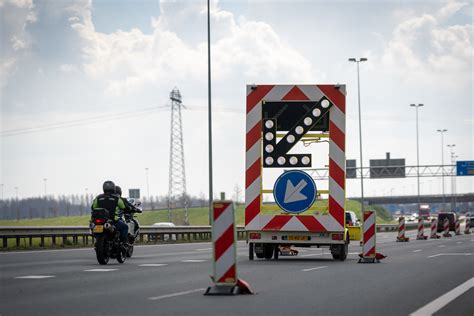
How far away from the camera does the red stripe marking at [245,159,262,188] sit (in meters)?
21.6

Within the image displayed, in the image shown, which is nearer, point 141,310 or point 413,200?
point 141,310

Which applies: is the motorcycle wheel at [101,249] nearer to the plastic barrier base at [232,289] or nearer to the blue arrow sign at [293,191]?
the blue arrow sign at [293,191]

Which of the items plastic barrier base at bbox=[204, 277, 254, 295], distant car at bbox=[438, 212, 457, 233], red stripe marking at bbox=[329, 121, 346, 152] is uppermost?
red stripe marking at bbox=[329, 121, 346, 152]

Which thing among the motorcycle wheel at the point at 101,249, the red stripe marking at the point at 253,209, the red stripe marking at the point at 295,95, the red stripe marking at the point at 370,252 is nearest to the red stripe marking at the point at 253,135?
the red stripe marking at the point at 295,95

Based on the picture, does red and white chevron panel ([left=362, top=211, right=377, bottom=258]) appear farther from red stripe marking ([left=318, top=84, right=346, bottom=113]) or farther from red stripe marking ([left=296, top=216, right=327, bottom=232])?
red stripe marking ([left=318, top=84, right=346, bottom=113])

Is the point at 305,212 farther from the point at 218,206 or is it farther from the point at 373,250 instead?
the point at 218,206

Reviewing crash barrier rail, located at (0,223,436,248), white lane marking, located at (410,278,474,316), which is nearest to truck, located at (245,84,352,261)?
white lane marking, located at (410,278,474,316)

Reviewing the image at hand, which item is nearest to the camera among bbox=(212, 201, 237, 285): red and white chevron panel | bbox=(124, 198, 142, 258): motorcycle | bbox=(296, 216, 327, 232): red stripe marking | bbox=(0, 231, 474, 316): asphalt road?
bbox=(0, 231, 474, 316): asphalt road

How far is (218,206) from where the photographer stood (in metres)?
12.3

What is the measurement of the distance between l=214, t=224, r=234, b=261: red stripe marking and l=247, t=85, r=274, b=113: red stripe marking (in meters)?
9.72

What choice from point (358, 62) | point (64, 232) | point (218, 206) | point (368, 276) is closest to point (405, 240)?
point (64, 232)

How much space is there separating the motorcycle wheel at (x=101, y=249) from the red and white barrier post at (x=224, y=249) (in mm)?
7809

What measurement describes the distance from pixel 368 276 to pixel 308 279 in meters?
1.30

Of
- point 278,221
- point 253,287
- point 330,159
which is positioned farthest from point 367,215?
point 253,287
